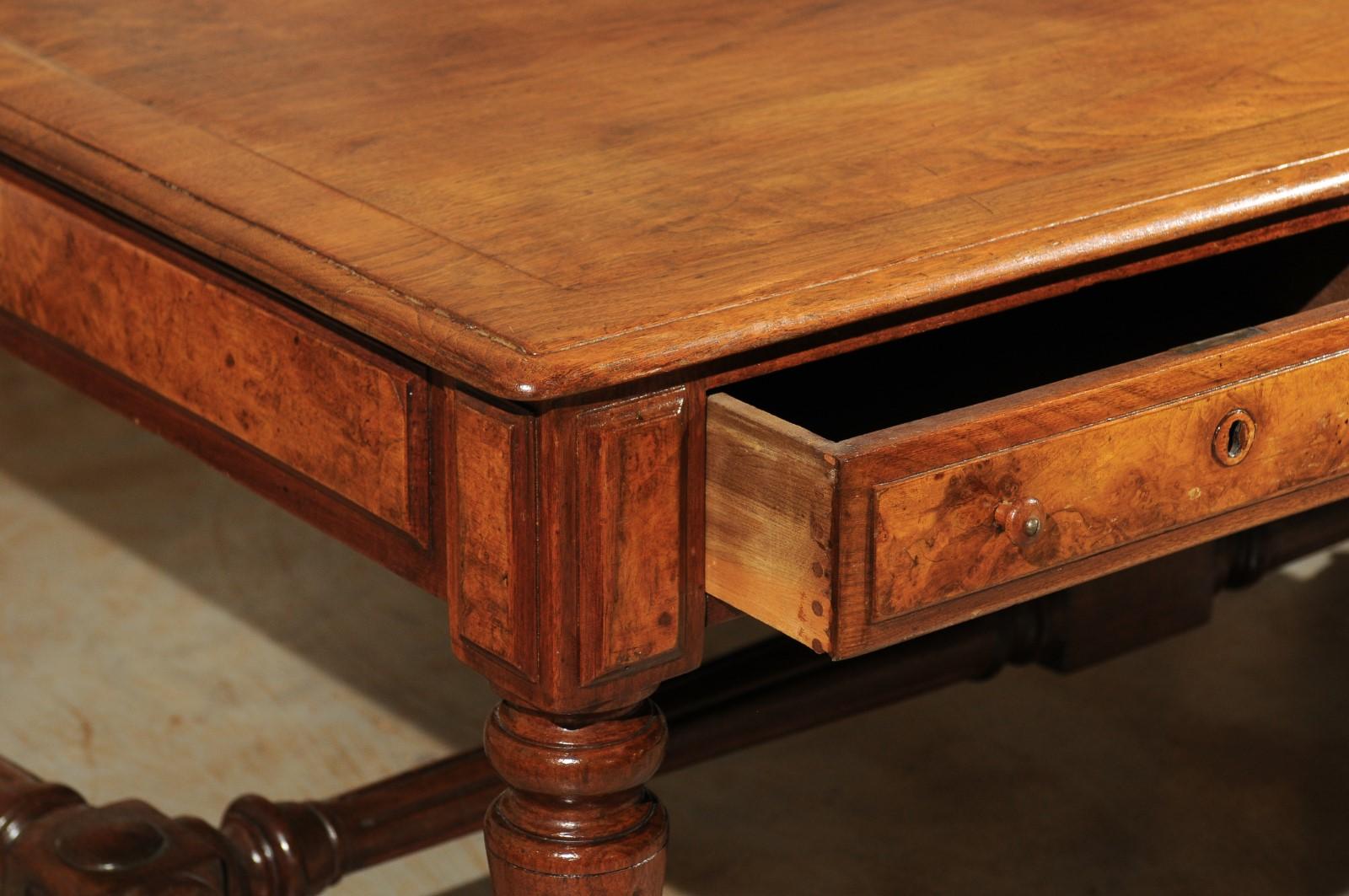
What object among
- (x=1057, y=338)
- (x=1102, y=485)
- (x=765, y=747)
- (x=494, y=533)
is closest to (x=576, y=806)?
(x=494, y=533)

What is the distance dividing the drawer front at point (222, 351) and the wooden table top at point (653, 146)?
0.05m

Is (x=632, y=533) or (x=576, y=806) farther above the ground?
(x=632, y=533)

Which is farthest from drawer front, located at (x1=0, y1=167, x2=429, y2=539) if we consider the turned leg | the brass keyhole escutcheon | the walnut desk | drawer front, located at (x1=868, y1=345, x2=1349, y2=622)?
the brass keyhole escutcheon

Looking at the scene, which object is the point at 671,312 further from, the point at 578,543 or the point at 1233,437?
the point at 1233,437

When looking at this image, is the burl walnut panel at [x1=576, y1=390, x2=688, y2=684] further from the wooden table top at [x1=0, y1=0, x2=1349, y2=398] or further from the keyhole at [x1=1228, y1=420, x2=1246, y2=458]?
the keyhole at [x1=1228, y1=420, x2=1246, y2=458]

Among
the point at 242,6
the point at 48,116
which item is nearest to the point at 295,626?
the point at 242,6

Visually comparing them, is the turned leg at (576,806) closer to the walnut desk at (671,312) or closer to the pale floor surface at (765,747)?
the walnut desk at (671,312)

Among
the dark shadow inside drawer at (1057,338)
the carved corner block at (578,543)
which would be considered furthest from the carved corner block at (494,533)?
the dark shadow inside drawer at (1057,338)

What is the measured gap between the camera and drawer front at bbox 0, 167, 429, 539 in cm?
93

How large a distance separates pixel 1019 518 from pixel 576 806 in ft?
0.81

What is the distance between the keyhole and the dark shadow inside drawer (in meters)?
0.19

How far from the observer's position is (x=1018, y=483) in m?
0.88

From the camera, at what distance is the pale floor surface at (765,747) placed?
1.63 m

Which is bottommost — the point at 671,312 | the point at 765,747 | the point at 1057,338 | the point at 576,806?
the point at 765,747
